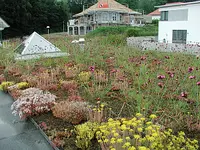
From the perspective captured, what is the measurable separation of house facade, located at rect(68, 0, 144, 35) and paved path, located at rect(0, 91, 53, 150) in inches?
1321

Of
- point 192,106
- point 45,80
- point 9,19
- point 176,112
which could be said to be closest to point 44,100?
point 45,80

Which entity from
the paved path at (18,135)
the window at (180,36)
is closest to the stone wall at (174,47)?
the paved path at (18,135)

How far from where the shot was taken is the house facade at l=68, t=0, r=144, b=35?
36994mm

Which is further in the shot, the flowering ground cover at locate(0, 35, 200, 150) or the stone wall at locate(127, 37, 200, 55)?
the stone wall at locate(127, 37, 200, 55)

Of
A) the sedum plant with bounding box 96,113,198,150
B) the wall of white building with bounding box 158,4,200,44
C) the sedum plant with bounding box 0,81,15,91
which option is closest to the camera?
the sedum plant with bounding box 96,113,198,150

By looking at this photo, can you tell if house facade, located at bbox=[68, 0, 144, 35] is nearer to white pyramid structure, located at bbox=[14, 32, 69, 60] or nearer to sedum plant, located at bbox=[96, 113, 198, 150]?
white pyramid structure, located at bbox=[14, 32, 69, 60]

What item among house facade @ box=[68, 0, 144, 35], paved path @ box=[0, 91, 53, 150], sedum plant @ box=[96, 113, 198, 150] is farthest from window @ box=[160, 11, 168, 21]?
sedum plant @ box=[96, 113, 198, 150]

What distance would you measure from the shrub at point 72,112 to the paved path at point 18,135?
1.46 feet

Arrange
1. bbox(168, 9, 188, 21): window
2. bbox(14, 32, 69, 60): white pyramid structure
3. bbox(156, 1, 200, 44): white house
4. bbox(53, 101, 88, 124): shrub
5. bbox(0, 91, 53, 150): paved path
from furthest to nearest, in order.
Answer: bbox(168, 9, 188, 21): window
bbox(156, 1, 200, 44): white house
bbox(14, 32, 69, 60): white pyramid structure
bbox(53, 101, 88, 124): shrub
bbox(0, 91, 53, 150): paved path

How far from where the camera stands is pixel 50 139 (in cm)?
287

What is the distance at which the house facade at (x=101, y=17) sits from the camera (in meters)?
37.0

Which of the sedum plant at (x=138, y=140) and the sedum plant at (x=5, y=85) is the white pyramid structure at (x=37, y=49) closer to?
the sedum plant at (x=5, y=85)

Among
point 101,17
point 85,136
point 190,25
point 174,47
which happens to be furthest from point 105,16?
point 85,136

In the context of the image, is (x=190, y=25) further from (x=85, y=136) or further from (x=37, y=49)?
(x=85, y=136)
